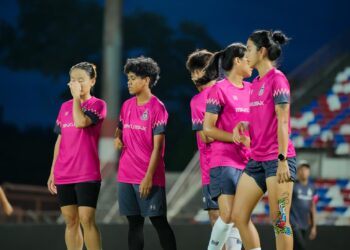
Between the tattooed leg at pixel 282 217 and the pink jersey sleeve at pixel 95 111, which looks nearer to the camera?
the tattooed leg at pixel 282 217

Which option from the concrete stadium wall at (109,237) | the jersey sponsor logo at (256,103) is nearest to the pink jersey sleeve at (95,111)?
the jersey sponsor logo at (256,103)

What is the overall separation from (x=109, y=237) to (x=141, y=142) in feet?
7.23

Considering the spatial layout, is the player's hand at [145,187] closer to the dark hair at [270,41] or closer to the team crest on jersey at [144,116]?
the team crest on jersey at [144,116]

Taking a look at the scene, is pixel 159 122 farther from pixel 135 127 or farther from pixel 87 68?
pixel 87 68

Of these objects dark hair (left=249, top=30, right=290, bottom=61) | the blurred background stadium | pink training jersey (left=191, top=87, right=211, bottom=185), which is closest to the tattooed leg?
dark hair (left=249, top=30, right=290, bottom=61)

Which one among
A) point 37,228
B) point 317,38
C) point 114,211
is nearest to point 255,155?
point 37,228

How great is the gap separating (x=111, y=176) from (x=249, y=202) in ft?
32.0

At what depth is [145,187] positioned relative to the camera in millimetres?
6441

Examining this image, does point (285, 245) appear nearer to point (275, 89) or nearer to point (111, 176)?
point (275, 89)

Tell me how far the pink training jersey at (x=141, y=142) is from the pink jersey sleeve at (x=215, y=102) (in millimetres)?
576

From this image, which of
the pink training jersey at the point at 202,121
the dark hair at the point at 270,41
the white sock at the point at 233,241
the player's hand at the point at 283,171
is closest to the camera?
the player's hand at the point at 283,171

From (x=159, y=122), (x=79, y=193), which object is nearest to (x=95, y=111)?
(x=159, y=122)

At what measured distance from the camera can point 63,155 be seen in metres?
6.63

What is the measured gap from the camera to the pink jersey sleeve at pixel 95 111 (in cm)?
657
